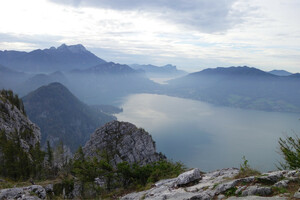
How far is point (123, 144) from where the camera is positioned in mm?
66375

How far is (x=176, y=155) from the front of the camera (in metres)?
167

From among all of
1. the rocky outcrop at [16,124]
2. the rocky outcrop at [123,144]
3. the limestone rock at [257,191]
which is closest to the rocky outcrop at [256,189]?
the limestone rock at [257,191]

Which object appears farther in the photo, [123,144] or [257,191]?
[123,144]

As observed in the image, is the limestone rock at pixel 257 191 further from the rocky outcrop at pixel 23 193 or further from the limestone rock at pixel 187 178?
the rocky outcrop at pixel 23 193

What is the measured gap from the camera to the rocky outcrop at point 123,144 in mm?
64250

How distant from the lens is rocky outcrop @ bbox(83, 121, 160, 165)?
64250mm

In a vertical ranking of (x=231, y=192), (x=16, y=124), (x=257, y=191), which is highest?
(x=257, y=191)

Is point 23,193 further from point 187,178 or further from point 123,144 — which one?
point 123,144

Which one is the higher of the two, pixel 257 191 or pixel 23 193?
pixel 257 191

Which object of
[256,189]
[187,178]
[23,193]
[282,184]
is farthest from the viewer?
[23,193]

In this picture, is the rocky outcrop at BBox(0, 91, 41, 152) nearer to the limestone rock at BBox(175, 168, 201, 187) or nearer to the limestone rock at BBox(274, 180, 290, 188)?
the limestone rock at BBox(175, 168, 201, 187)

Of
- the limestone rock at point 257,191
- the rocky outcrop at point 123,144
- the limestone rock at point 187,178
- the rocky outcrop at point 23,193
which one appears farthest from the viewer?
the rocky outcrop at point 123,144

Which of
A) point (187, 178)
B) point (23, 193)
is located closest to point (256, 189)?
point (187, 178)

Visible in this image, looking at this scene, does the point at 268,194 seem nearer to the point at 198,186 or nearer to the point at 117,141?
the point at 198,186
